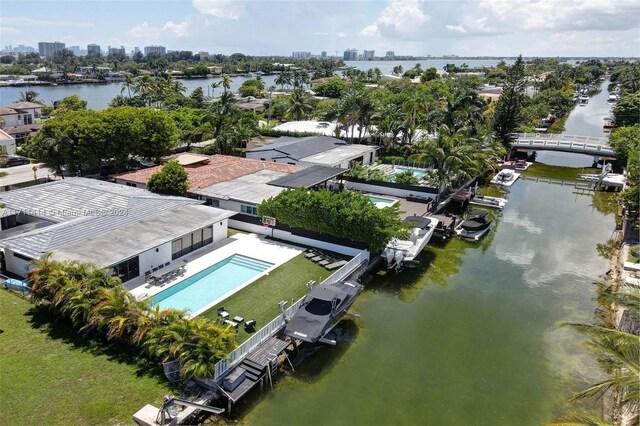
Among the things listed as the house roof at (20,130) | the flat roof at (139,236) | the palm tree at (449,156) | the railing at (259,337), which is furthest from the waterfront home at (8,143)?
the palm tree at (449,156)

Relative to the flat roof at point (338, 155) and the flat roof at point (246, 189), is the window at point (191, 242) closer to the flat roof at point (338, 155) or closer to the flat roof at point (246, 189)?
the flat roof at point (246, 189)

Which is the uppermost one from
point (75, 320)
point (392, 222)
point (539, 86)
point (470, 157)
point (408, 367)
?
point (539, 86)

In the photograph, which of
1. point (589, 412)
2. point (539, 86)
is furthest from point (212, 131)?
point (539, 86)

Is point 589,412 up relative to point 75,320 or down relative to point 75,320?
down

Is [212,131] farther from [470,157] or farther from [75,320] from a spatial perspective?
[75,320]

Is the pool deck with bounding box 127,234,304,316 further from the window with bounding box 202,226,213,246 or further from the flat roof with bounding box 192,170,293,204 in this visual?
the flat roof with bounding box 192,170,293,204
